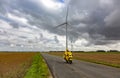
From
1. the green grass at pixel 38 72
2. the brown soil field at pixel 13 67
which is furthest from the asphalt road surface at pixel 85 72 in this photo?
the brown soil field at pixel 13 67

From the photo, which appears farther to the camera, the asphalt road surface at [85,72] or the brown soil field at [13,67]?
the brown soil field at [13,67]

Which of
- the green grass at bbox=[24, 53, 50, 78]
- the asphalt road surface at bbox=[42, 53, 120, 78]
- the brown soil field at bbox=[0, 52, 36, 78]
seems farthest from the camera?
the brown soil field at bbox=[0, 52, 36, 78]

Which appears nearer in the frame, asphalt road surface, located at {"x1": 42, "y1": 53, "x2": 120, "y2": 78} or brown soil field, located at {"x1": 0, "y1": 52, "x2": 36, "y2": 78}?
asphalt road surface, located at {"x1": 42, "y1": 53, "x2": 120, "y2": 78}

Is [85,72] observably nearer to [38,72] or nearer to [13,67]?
[38,72]

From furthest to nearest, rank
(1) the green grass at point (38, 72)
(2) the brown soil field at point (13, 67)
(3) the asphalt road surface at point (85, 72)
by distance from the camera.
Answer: (2) the brown soil field at point (13, 67) < (1) the green grass at point (38, 72) < (3) the asphalt road surface at point (85, 72)

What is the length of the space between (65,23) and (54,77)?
1046 inches

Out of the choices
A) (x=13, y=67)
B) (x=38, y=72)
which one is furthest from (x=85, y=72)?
(x=13, y=67)

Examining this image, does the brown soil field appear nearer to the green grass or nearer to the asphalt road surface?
the green grass

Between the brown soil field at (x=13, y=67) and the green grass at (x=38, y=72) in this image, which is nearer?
the green grass at (x=38, y=72)

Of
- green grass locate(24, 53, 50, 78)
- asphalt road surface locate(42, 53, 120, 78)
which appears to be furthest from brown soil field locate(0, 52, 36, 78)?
asphalt road surface locate(42, 53, 120, 78)

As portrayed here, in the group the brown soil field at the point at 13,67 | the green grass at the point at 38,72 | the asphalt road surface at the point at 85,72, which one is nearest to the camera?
the asphalt road surface at the point at 85,72

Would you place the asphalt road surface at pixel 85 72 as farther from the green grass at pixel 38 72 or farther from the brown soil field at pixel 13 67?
the brown soil field at pixel 13 67

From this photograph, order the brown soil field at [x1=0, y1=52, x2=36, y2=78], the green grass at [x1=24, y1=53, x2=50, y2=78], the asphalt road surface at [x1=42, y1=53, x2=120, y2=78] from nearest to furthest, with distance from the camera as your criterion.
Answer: the asphalt road surface at [x1=42, y1=53, x2=120, y2=78], the green grass at [x1=24, y1=53, x2=50, y2=78], the brown soil field at [x1=0, y1=52, x2=36, y2=78]

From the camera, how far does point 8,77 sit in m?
18.1
